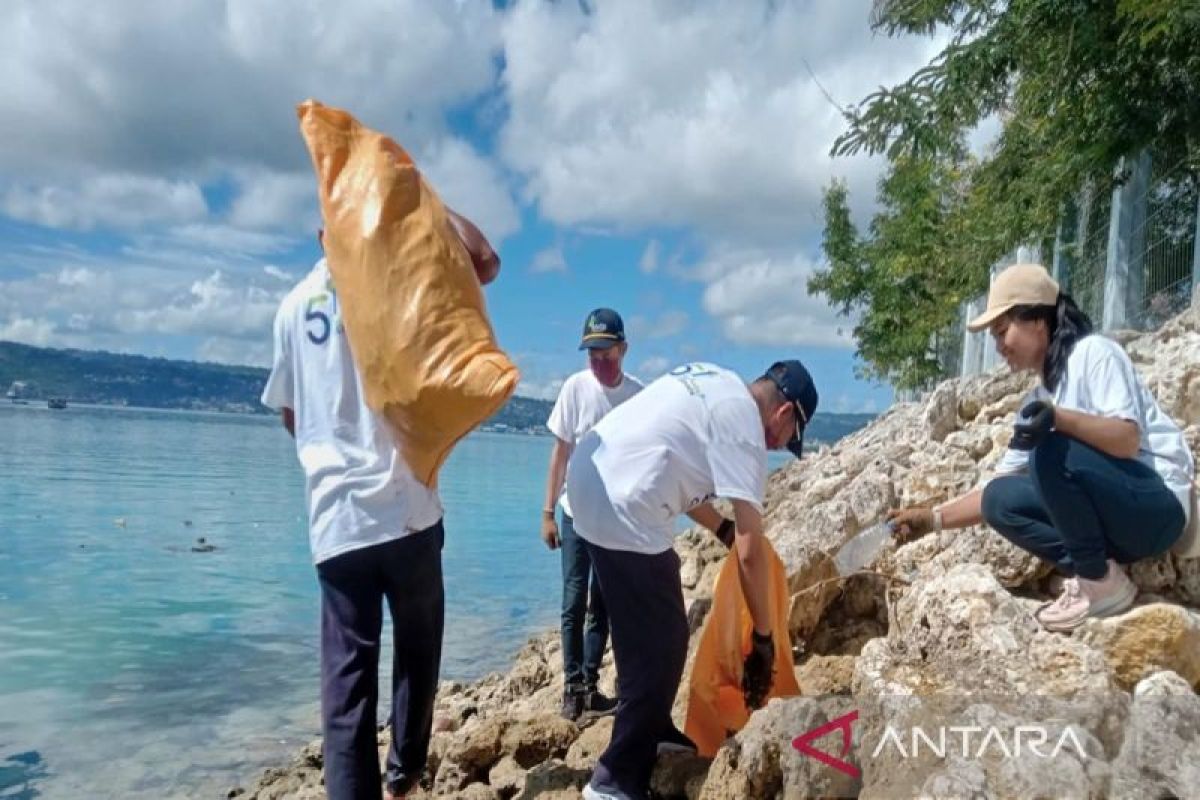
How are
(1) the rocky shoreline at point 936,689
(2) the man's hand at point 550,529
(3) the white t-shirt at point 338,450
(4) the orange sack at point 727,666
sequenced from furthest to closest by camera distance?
(2) the man's hand at point 550,529 → (4) the orange sack at point 727,666 → (3) the white t-shirt at point 338,450 → (1) the rocky shoreline at point 936,689

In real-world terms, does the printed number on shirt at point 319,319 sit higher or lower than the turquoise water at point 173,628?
higher

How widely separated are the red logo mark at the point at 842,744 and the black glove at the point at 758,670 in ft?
1.59

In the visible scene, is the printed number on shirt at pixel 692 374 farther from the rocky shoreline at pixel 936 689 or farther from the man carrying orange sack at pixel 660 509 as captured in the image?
the rocky shoreline at pixel 936 689

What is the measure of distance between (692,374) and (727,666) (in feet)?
3.54

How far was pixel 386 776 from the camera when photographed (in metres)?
3.52

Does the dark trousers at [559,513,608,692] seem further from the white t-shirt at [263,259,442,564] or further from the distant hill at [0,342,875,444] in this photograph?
the distant hill at [0,342,875,444]

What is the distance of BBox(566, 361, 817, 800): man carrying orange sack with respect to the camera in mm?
3289

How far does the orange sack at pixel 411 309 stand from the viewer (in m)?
3.02

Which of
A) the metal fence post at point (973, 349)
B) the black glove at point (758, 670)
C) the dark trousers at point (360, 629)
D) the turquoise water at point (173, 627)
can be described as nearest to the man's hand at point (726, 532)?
the black glove at point (758, 670)

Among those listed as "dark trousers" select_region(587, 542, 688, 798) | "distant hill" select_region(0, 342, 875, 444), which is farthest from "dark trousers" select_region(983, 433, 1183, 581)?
"distant hill" select_region(0, 342, 875, 444)

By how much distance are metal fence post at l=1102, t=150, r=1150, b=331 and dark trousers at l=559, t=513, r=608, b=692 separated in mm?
5584

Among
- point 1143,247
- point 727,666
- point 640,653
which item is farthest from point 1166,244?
point 640,653

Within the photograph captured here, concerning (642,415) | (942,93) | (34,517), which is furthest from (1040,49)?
(34,517)

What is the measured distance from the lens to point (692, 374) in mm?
3531
